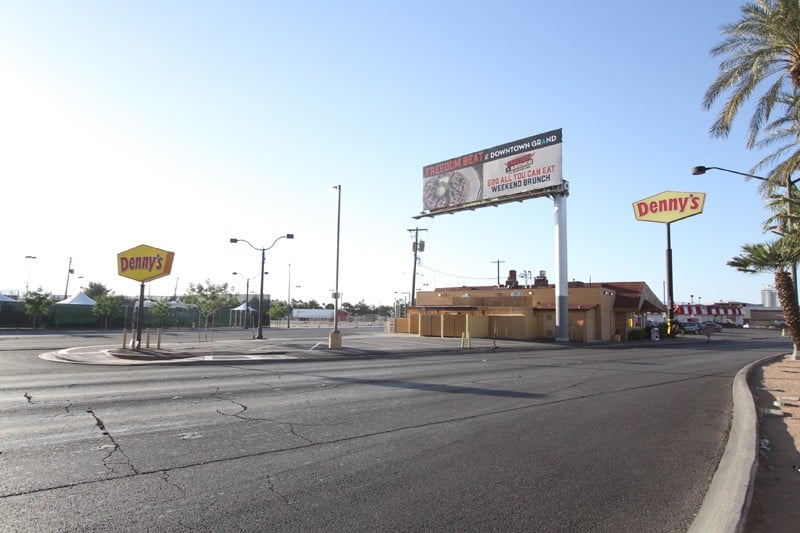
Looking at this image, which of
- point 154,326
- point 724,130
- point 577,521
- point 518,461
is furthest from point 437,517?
point 154,326

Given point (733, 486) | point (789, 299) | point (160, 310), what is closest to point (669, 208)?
point (789, 299)

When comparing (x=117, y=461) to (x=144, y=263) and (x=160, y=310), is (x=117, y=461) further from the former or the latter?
(x=160, y=310)

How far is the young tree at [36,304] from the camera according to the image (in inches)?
1748

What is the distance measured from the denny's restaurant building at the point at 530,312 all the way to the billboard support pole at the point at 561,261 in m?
2.81

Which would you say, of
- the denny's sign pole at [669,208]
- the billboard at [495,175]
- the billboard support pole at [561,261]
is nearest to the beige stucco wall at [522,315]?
the billboard support pole at [561,261]

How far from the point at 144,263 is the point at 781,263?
2545 cm

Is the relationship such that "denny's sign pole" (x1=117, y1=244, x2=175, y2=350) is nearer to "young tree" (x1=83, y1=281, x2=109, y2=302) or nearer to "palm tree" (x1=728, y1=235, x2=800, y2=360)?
"palm tree" (x1=728, y1=235, x2=800, y2=360)

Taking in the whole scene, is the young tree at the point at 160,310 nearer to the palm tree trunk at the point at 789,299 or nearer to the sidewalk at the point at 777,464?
the palm tree trunk at the point at 789,299

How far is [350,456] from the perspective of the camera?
626 centimetres

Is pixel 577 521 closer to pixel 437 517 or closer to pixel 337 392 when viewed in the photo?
pixel 437 517

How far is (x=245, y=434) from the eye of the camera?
729 cm

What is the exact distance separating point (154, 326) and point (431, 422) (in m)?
55.4

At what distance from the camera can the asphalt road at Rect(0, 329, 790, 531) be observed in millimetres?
4469

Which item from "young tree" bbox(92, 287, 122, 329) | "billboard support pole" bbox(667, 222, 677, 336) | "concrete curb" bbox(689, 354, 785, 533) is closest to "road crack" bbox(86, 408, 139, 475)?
"concrete curb" bbox(689, 354, 785, 533)
